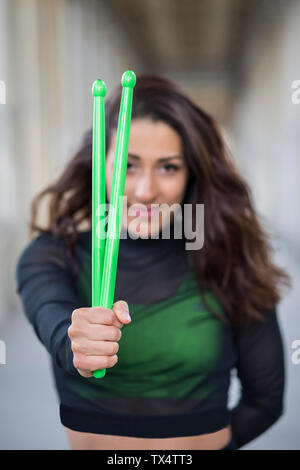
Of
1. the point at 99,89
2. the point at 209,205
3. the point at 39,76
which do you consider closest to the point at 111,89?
the point at 209,205

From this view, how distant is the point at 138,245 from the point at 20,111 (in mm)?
1093

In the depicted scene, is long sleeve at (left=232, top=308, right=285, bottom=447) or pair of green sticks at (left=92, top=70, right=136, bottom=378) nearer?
pair of green sticks at (left=92, top=70, right=136, bottom=378)

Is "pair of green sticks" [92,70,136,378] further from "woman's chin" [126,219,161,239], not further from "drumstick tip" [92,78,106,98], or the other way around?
"woman's chin" [126,219,161,239]

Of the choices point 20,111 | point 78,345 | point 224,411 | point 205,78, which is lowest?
point 224,411

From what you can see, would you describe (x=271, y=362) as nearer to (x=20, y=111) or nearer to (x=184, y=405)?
(x=184, y=405)

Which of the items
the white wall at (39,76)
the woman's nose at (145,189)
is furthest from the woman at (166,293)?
the white wall at (39,76)

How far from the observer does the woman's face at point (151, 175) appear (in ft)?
0.97

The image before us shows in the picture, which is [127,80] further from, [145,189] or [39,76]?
[39,76]

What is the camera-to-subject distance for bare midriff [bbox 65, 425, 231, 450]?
0.27 meters

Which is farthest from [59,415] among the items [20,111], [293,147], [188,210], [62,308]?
[293,147]

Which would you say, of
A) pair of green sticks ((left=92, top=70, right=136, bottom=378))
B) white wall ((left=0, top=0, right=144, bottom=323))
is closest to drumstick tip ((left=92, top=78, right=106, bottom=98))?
pair of green sticks ((left=92, top=70, right=136, bottom=378))

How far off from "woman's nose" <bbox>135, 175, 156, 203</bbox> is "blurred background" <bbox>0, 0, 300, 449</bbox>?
0.16ft

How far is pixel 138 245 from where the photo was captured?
377mm

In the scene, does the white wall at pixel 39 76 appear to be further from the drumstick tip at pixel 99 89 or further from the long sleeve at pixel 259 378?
the drumstick tip at pixel 99 89
